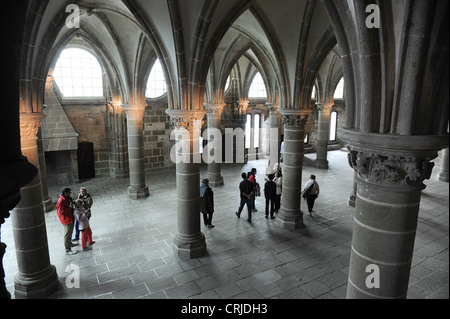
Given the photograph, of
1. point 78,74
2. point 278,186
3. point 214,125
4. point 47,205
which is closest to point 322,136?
point 214,125

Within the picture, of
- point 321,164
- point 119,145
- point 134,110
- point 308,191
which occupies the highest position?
point 134,110

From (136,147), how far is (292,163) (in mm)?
5326

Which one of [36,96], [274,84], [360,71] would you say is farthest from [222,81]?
[360,71]

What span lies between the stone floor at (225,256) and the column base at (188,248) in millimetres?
168

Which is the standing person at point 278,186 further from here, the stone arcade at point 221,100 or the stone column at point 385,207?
the stone column at point 385,207

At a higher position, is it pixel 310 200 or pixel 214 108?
pixel 214 108

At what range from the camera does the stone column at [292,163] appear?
775 cm

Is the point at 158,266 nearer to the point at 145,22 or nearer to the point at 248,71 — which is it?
the point at 145,22

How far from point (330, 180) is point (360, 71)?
1091 cm

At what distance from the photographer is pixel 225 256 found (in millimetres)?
6602

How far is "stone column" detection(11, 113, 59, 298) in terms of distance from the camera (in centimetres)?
518

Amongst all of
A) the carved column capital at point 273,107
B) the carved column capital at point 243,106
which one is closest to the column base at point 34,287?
the carved column capital at point 273,107

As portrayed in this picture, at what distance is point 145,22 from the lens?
246 inches

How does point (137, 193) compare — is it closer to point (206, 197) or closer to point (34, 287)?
point (206, 197)
